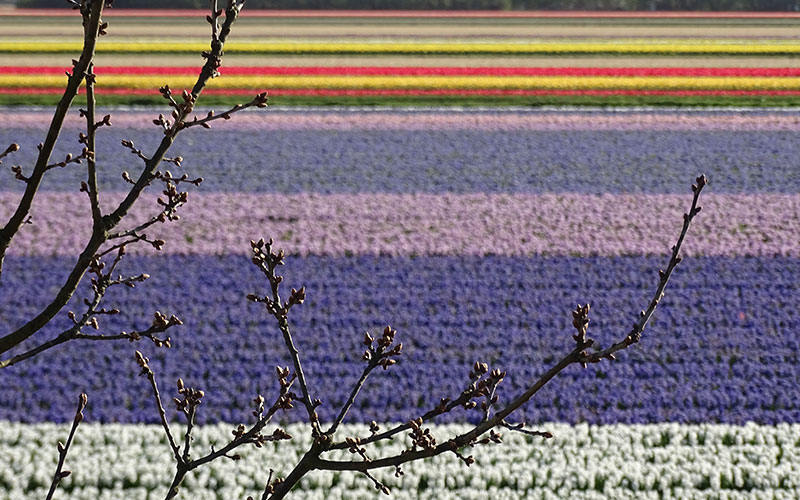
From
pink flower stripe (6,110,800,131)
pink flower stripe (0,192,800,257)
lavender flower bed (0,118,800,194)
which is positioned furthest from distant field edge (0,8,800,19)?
pink flower stripe (0,192,800,257)

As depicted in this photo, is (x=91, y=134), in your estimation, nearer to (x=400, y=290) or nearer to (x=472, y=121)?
(x=400, y=290)

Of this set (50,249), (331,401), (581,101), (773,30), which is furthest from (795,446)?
(773,30)

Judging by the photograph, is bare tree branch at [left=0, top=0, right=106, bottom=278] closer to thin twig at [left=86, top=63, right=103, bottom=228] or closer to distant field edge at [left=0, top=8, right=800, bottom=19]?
thin twig at [left=86, top=63, right=103, bottom=228]

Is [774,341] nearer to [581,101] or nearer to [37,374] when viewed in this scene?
[37,374]

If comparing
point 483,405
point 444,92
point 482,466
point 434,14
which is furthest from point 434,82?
point 434,14

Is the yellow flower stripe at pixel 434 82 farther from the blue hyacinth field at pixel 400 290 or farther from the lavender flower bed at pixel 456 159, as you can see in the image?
the lavender flower bed at pixel 456 159

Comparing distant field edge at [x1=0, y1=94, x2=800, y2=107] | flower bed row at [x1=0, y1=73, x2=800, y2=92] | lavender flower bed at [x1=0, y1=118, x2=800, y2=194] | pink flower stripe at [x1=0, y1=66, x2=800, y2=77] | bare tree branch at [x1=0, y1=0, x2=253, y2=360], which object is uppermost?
pink flower stripe at [x1=0, y1=66, x2=800, y2=77]

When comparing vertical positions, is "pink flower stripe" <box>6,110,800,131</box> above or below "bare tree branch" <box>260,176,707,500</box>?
above
